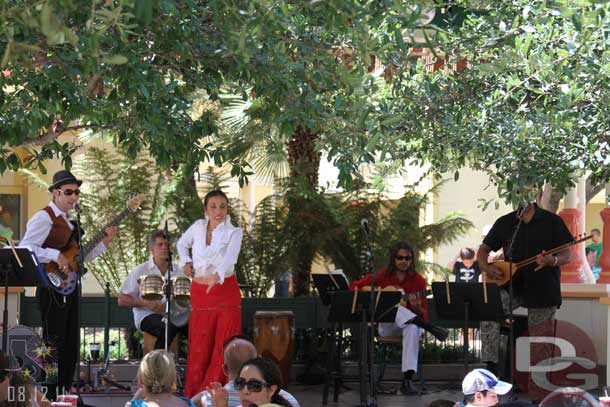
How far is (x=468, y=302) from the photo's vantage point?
466 inches

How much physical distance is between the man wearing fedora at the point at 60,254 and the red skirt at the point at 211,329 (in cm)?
126

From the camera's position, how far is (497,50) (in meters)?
9.82

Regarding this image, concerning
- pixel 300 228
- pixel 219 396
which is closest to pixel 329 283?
pixel 300 228

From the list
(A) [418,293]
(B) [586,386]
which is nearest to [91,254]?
(A) [418,293]

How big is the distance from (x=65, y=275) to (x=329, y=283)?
10.9 feet

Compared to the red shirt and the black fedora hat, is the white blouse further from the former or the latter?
the red shirt

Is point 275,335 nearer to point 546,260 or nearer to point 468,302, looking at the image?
point 468,302

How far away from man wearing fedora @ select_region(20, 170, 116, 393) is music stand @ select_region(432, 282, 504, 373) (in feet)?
11.7

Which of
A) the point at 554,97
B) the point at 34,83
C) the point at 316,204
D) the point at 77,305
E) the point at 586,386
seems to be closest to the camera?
the point at 34,83

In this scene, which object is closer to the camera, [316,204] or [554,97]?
[554,97]

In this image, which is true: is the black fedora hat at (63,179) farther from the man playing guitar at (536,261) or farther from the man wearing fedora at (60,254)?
the man playing guitar at (536,261)

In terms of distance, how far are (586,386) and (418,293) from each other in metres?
2.09

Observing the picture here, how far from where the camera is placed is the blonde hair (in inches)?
267

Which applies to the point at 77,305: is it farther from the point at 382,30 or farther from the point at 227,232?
the point at 382,30
